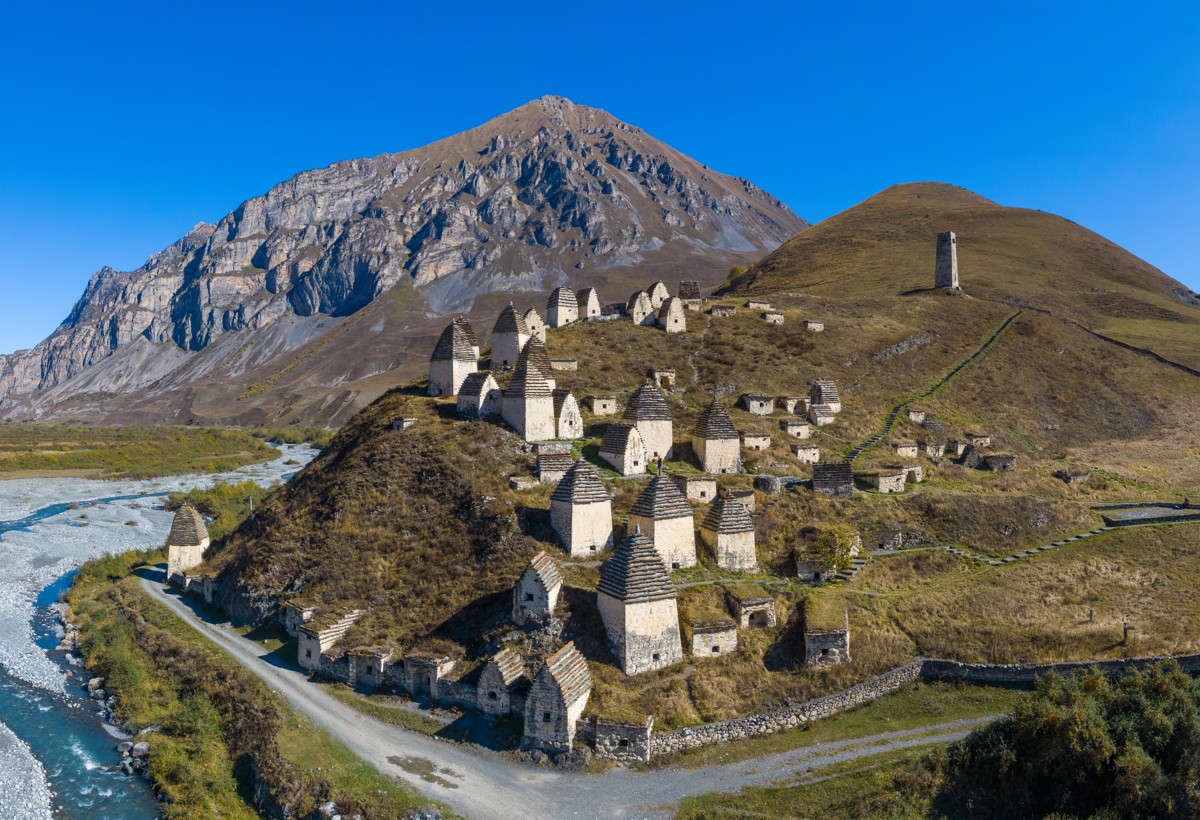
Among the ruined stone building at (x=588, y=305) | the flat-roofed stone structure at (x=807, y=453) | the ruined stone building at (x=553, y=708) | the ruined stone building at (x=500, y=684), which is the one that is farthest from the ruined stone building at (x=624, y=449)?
the ruined stone building at (x=588, y=305)

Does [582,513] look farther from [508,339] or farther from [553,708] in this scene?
[508,339]

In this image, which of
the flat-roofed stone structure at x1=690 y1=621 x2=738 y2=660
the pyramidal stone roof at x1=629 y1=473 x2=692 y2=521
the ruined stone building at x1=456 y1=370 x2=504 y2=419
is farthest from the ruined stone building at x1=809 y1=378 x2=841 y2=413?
the flat-roofed stone structure at x1=690 y1=621 x2=738 y2=660

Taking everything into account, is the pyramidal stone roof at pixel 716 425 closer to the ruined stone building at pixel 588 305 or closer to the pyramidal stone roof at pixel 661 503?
the pyramidal stone roof at pixel 661 503

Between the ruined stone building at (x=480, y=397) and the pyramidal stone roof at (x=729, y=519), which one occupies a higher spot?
the ruined stone building at (x=480, y=397)

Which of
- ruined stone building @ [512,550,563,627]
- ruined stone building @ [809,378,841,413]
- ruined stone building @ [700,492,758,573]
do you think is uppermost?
ruined stone building @ [809,378,841,413]

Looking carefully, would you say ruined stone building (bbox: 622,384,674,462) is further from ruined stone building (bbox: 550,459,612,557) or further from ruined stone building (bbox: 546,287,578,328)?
ruined stone building (bbox: 546,287,578,328)

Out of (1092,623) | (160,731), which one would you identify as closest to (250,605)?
(160,731)
